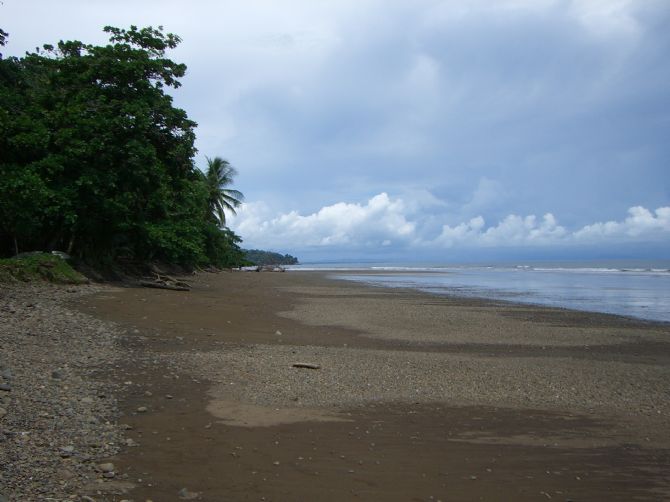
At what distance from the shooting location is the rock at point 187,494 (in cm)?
459

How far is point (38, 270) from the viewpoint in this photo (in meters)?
16.7

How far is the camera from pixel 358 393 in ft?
27.2

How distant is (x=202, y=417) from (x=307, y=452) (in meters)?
1.67

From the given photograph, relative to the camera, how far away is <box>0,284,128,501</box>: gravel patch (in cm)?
454

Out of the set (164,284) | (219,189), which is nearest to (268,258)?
(219,189)

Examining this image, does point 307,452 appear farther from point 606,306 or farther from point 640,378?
point 606,306

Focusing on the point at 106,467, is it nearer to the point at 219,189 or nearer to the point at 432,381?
the point at 432,381

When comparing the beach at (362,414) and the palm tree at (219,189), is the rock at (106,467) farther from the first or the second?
the palm tree at (219,189)

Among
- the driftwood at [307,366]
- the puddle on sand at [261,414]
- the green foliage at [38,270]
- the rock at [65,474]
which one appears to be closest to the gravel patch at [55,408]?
the rock at [65,474]

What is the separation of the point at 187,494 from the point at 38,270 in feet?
47.6

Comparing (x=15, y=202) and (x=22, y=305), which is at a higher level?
(x=15, y=202)

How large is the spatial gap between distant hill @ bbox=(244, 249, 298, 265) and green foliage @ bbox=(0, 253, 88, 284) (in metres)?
112

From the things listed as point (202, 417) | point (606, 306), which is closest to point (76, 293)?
point (202, 417)

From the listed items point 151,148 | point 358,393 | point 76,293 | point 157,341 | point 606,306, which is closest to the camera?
point 358,393
